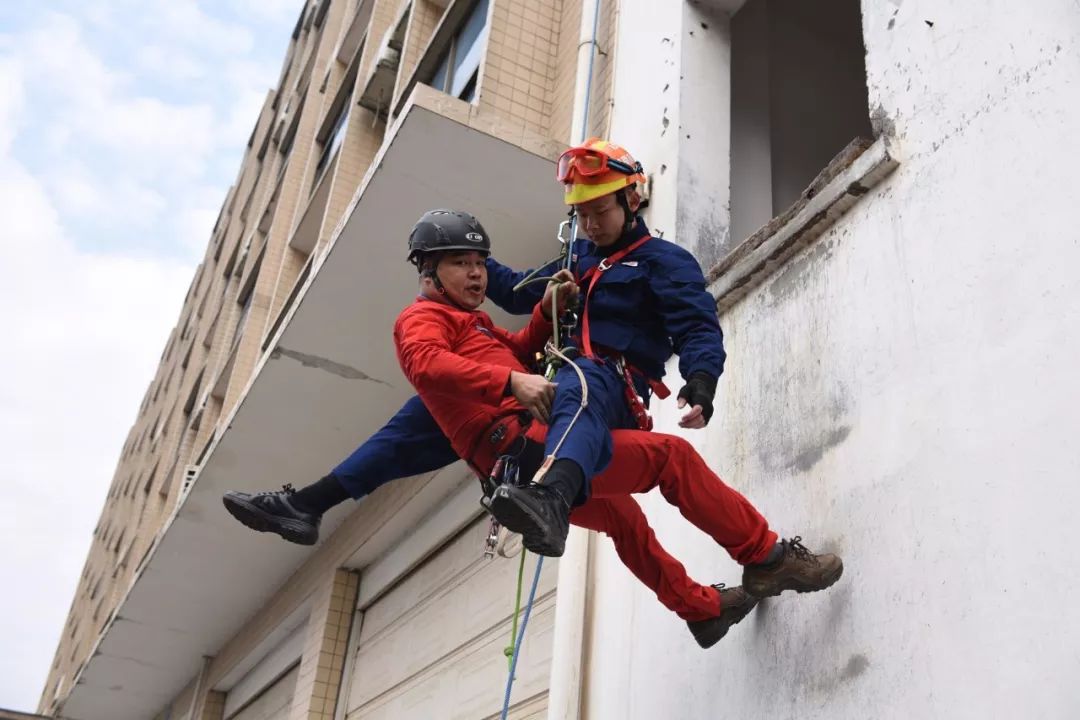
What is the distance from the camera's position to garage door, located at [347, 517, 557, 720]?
6.67 m

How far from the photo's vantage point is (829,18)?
26.5 ft

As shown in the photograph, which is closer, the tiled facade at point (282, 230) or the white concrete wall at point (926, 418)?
the white concrete wall at point (926, 418)

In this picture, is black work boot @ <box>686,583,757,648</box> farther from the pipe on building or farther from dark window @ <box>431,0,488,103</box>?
dark window @ <box>431,0,488,103</box>

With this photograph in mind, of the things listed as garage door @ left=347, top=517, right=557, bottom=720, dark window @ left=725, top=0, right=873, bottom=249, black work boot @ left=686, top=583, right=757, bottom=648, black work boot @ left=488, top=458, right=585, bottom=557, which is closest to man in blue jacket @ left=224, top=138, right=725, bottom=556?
black work boot @ left=488, top=458, right=585, bottom=557

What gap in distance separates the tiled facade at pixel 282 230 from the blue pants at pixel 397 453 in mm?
2521

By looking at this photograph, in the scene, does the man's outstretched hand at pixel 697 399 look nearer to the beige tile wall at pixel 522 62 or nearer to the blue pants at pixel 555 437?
the blue pants at pixel 555 437

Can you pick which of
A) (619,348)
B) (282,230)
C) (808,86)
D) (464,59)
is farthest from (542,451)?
(282,230)

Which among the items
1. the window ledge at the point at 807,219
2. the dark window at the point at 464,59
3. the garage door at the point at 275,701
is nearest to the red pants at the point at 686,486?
the window ledge at the point at 807,219

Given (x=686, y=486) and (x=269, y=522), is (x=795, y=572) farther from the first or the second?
(x=269, y=522)

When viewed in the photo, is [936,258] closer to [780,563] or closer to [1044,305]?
[1044,305]

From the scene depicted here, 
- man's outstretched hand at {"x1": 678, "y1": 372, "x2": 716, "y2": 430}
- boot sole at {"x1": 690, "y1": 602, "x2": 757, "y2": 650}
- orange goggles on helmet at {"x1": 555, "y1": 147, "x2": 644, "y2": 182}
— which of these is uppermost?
orange goggles on helmet at {"x1": 555, "y1": 147, "x2": 644, "y2": 182}

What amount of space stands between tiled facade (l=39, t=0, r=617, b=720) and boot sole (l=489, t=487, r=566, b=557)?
3458 millimetres

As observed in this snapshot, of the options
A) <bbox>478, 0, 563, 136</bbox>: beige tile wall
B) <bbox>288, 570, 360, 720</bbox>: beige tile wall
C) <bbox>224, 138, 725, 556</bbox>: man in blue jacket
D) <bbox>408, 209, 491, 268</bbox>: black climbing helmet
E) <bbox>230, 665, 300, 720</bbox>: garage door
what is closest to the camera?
<bbox>224, 138, 725, 556</bbox>: man in blue jacket

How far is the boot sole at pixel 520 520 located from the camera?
121 inches
